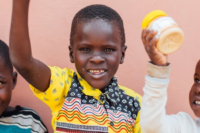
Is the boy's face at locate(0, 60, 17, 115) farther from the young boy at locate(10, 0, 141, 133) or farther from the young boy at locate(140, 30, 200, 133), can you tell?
the young boy at locate(140, 30, 200, 133)

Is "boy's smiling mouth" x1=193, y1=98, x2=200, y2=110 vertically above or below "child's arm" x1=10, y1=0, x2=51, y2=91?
below

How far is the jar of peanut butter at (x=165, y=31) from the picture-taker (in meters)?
1.05

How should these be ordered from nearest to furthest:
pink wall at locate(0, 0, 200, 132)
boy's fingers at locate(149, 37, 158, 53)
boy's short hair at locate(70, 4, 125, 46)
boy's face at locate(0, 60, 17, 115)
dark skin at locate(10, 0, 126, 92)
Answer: boy's fingers at locate(149, 37, 158, 53) → dark skin at locate(10, 0, 126, 92) → boy's short hair at locate(70, 4, 125, 46) → boy's face at locate(0, 60, 17, 115) → pink wall at locate(0, 0, 200, 132)

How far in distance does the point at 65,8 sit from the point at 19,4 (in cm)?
75

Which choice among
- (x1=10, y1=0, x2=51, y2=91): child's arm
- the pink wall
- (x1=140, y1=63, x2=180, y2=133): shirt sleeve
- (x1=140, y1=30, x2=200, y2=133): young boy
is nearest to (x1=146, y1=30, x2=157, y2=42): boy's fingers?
(x1=140, y1=30, x2=200, y2=133): young boy

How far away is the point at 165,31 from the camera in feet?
3.44

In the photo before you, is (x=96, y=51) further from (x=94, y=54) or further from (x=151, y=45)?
(x=151, y=45)

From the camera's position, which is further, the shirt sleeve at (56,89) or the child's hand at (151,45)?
the shirt sleeve at (56,89)

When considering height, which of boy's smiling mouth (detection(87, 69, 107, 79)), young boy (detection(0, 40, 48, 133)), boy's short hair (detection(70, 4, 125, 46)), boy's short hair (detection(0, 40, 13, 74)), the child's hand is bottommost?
young boy (detection(0, 40, 48, 133))

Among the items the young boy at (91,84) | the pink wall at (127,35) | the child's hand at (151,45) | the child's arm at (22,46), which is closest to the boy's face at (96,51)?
the young boy at (91,84)

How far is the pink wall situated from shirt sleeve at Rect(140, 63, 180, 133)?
75 centimetres

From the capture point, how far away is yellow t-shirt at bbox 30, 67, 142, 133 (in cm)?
140

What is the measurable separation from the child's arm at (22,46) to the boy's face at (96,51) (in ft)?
0.71

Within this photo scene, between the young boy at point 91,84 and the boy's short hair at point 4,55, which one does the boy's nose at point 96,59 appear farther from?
the boy's short hair at point 4,55
